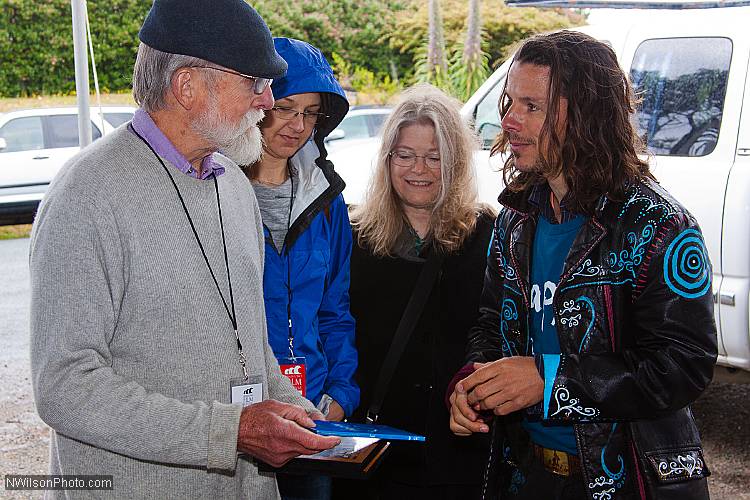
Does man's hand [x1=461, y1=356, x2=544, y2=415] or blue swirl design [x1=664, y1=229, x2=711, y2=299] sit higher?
blue swirl design [x1=664, y1=229, x2=711, y2=299]

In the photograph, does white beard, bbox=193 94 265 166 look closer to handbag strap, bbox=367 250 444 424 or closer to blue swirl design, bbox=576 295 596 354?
blue swirl design, bbox=576 295 596 354

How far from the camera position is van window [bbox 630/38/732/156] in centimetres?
499

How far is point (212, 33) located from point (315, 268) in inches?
41.7

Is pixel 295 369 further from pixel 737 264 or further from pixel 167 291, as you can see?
pixel 737 264

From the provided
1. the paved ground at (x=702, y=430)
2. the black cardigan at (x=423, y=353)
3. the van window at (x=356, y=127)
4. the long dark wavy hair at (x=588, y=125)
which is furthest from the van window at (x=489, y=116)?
the van window at (x=356, y=127)

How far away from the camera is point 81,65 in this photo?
489 cm

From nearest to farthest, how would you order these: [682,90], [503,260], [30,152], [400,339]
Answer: [503,260]
[400,339]
[682,90]
[30,152]

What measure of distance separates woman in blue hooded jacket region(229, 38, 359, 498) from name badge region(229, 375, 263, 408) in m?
0.62

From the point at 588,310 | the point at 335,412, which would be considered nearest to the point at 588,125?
the point at 588,310

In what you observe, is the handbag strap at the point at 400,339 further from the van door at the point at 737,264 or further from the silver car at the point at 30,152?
the silver car at the point at 30,152

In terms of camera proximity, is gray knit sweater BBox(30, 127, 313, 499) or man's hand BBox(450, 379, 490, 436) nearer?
gray knit sweater BBox(30, 127, 313, 499)

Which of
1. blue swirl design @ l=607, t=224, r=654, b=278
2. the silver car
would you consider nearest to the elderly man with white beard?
blue swirl design @ l=607, t=224, r=654, b=278

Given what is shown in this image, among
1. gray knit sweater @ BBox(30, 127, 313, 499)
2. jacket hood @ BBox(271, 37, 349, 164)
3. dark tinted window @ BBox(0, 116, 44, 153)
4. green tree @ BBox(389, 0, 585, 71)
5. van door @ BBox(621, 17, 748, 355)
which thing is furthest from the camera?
green tree @ BBox(389, 0, 585, 71)

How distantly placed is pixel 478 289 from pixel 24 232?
1376cm
